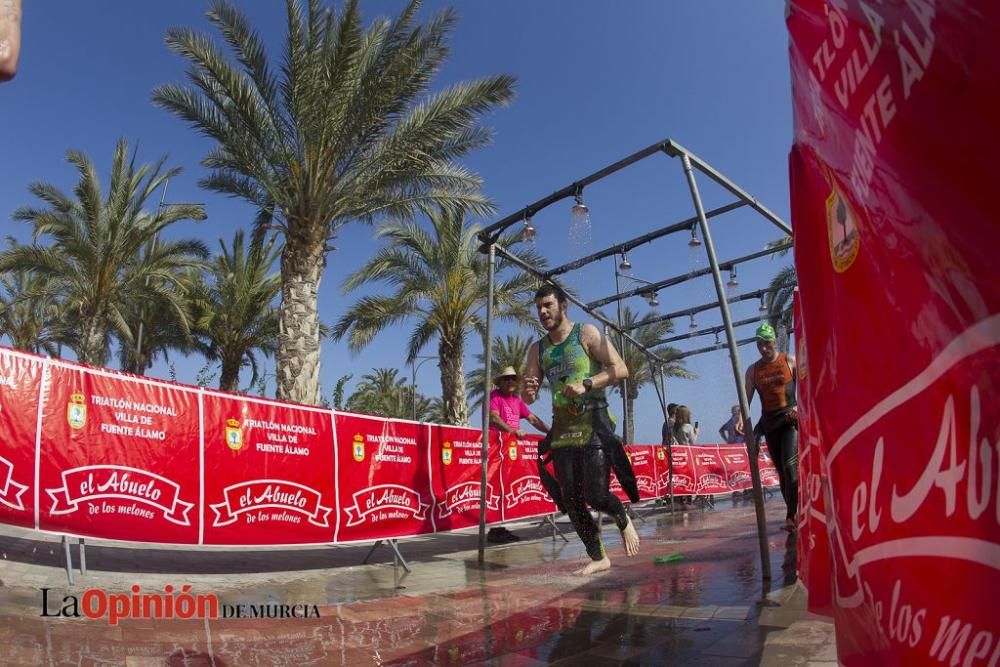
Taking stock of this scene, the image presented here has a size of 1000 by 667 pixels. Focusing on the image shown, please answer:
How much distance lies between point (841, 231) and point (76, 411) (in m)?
4.71

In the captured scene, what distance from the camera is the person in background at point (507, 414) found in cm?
762

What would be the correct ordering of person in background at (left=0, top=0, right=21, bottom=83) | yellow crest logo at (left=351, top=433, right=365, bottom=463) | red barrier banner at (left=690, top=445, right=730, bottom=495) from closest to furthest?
person in background at (left=0, top=0, right=21, bottom=83), yellow crest logo at (left=351, top=433, right=365, bottom=463), red barrier banner at (left=690, top=445, right=730, bottom=495)

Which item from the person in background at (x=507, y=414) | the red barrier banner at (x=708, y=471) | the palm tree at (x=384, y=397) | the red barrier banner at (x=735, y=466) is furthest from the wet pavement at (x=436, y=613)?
the palm tree at (x=384, y=397)

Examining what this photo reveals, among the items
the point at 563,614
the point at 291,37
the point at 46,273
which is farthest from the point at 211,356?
the point at 563,614

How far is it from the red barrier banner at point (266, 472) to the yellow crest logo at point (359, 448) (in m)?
→ 0.26

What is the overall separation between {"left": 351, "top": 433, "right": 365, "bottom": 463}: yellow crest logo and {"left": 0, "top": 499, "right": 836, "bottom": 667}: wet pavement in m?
0.97

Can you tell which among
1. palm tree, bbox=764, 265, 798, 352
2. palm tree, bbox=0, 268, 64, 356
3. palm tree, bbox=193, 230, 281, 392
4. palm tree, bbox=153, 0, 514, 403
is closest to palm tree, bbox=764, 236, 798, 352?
palm tree, bbox=764, 265, 798, 352

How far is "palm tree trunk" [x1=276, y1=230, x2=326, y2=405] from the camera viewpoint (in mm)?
10797

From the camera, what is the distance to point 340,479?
550 cm

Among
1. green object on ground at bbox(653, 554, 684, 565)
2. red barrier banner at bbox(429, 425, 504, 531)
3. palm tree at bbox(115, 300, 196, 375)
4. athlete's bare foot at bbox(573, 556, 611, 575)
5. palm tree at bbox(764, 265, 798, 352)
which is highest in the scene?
palm tree at bbox(115, 300, 196, 375)

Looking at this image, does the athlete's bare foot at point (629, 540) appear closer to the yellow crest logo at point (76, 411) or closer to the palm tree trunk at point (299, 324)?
the yellow crest logo at point (76, 411)

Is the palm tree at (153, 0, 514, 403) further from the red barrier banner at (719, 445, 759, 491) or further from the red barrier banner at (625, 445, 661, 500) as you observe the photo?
the red barrier banner at (719, 445, 759, 491)

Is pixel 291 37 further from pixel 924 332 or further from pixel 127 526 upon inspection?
pixel 924 332

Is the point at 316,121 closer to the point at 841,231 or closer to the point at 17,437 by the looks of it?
the point at 17,437
